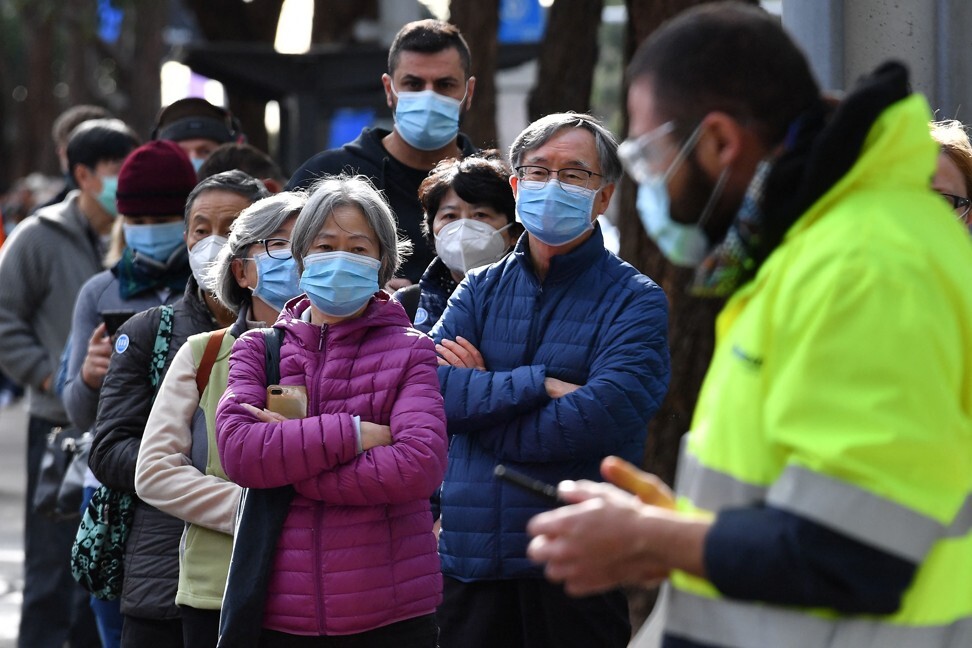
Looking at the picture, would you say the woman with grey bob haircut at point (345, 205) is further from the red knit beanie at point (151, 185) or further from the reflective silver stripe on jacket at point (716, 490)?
the reflective silver stripe on jacket at point (716, 490)

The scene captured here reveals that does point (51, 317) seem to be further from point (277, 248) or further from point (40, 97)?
point (40, 97)

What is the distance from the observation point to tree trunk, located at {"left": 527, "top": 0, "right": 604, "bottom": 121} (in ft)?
37.2

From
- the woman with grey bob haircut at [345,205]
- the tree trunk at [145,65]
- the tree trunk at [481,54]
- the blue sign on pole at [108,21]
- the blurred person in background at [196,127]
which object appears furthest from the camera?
the blue sign on pole at [108,21]

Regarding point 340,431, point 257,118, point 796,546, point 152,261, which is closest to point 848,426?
point 796,546

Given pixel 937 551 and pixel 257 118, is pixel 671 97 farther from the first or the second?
pixel 257 118

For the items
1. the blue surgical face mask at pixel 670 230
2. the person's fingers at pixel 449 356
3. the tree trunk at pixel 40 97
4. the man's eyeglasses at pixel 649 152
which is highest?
the man's eyeglasses at pixel 649 152

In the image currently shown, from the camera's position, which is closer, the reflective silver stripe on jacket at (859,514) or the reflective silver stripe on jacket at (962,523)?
the reflective silver stripe on jacket at (859,514)

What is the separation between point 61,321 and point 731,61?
19.4ft

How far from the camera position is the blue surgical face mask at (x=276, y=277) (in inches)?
198

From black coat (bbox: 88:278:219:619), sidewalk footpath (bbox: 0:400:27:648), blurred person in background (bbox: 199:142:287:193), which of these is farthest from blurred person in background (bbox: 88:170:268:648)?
sidewalk footpath (bbox: 0:400:27:648)

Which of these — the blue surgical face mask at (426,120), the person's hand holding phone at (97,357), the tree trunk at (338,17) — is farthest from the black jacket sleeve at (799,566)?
the tree trunk at (338,17)

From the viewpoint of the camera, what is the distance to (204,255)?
5438 millimetres

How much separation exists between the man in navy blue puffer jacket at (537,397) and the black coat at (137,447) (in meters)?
0.86

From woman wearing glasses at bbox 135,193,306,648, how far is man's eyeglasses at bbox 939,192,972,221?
6.81ft
